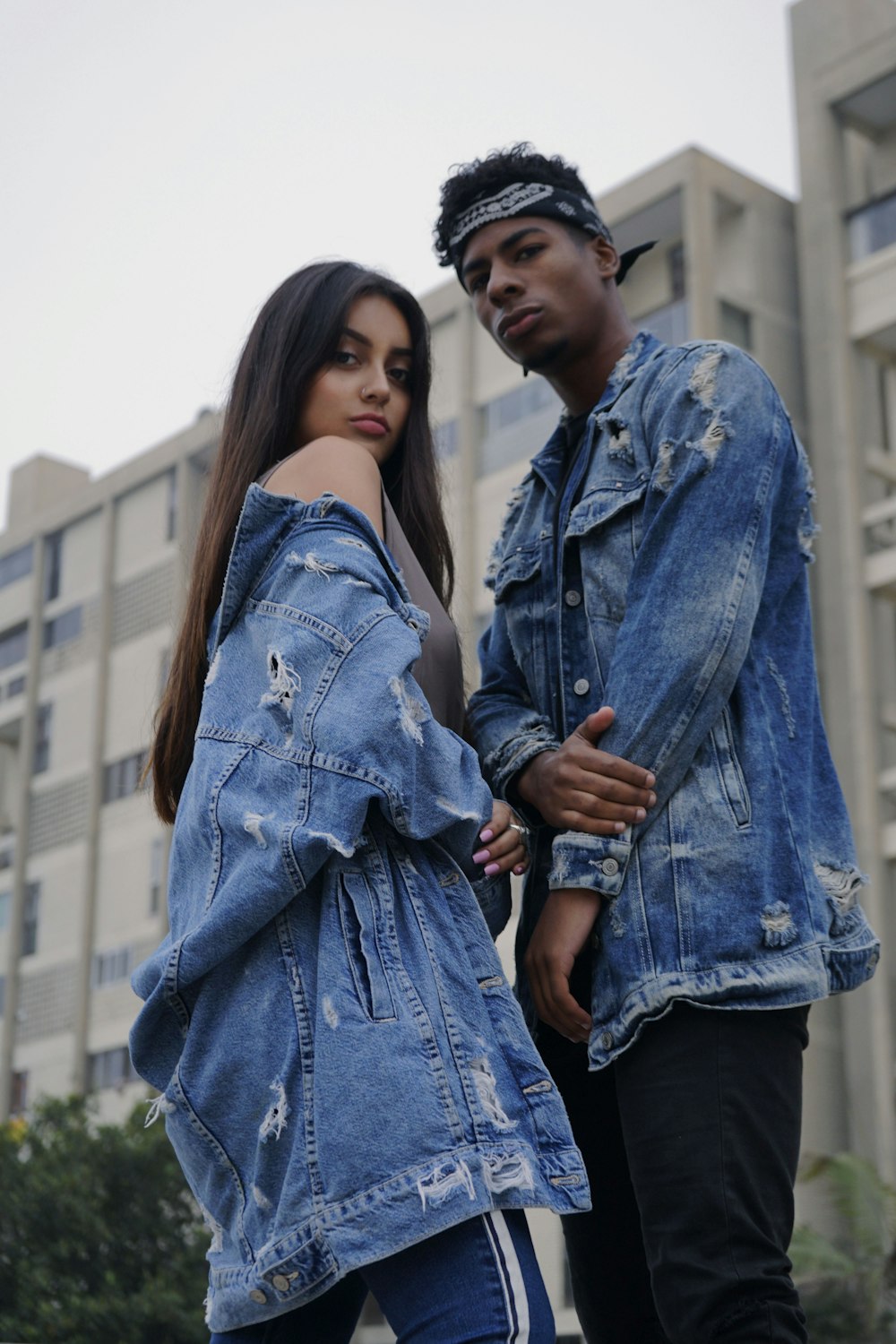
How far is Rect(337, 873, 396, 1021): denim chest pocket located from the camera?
2.12 meters

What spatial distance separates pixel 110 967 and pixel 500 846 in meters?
34.3

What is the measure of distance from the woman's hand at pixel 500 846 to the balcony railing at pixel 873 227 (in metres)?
26.6

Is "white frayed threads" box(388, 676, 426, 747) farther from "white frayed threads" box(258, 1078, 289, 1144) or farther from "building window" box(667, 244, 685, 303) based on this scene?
"building window" box(667, 244, 685, 303)

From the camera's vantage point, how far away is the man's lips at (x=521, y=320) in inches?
124

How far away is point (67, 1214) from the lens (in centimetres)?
2172

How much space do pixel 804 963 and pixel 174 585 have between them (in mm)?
35432

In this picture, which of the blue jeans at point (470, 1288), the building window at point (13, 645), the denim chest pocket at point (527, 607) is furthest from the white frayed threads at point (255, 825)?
the building window at point (13, 645)

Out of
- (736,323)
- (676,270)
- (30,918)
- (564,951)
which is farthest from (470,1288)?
(30,918)

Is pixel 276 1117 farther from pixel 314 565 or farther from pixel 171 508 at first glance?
pixel 171 508

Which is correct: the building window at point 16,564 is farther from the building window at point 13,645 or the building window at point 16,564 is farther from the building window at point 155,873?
the building window at point 155,873

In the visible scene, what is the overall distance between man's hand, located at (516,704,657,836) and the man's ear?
98 centimetres

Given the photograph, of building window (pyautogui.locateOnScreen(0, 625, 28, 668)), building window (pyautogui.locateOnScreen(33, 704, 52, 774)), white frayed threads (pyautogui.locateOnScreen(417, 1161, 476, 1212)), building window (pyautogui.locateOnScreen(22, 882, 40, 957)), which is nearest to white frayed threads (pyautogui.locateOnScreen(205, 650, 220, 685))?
white frayed threads (pyautogui.locateOnScreen(417, 1161, 476, 1212))

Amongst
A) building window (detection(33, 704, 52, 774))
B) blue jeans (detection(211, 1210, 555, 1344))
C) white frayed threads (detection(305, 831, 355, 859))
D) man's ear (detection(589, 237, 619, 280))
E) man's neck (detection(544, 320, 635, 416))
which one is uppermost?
building window (detection(33, 704, 52, 774))

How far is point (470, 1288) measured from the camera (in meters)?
2.01
